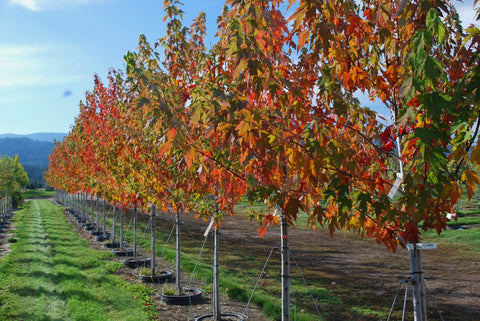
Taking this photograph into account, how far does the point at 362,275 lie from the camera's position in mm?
11633

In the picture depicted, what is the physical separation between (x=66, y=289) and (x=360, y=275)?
8255 mm

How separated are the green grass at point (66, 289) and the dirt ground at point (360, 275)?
0.66 m

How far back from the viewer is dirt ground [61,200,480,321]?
8141 mm

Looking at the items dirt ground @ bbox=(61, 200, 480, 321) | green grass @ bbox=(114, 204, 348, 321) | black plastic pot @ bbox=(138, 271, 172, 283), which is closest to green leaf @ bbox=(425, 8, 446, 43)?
green grass @ bbox=(114, 204, 348, 321)

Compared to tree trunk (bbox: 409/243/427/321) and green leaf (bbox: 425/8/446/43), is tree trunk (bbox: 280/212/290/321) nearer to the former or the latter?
tree trunk (bbox: 409/243/427/321)

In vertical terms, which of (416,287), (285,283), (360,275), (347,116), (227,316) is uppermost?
(347,116)

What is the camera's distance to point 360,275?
1163cm

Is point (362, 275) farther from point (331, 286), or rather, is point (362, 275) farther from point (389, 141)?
point (389, 141)

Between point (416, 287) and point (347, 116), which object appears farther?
point (347, 116)

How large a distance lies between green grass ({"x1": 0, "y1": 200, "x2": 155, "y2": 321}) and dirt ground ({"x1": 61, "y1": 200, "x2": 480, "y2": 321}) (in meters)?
0.66

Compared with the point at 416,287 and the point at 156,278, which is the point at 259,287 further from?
the point at 416,287

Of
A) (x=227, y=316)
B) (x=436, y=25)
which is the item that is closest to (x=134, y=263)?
(x=227, y=316)

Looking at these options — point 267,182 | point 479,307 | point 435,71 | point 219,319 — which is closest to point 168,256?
point 219,319

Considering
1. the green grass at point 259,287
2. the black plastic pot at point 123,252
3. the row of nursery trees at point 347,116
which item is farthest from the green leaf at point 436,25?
the black plastic pot at point 123,252
